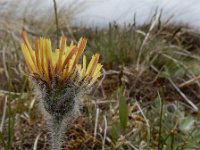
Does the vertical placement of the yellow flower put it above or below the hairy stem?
above

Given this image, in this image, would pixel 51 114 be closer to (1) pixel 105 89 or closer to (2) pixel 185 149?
(2) pixel 185 149

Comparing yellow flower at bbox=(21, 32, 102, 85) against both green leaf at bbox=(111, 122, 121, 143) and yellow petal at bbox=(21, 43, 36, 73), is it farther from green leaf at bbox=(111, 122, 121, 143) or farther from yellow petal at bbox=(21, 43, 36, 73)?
green leaf at bbox=(111, 122, 121, 143)

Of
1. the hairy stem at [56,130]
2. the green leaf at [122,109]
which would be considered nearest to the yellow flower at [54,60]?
the hairy stem at [56,130]

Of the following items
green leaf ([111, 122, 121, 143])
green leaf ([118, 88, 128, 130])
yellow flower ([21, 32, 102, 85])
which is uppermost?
yellow flower ([21, 32, 102, 85])

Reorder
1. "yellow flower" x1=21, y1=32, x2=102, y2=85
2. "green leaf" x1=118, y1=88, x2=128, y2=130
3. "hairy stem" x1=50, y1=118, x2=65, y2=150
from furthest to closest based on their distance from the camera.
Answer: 1. "green leaf" x1=118, y1=88, x2=128, y2=130
2. "hairy stem" x1=50, y1=118, x2=65, y2=150
3. "yellow flower" x1=21, y1=32, x2=102, y2=85

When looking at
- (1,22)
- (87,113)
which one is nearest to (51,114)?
(87,113)

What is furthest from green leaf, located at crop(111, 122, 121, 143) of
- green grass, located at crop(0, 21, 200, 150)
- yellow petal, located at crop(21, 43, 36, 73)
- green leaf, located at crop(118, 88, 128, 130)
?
yellow petal, located at crop(21, 43, 36, 73)

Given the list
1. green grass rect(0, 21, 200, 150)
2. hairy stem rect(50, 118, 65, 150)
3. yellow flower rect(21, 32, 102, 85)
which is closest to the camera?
yellow flower rect(21, 32, 102, 85)

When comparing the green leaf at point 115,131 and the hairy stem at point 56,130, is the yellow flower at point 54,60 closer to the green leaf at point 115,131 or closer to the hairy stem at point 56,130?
the hairy stem at point 56,130
